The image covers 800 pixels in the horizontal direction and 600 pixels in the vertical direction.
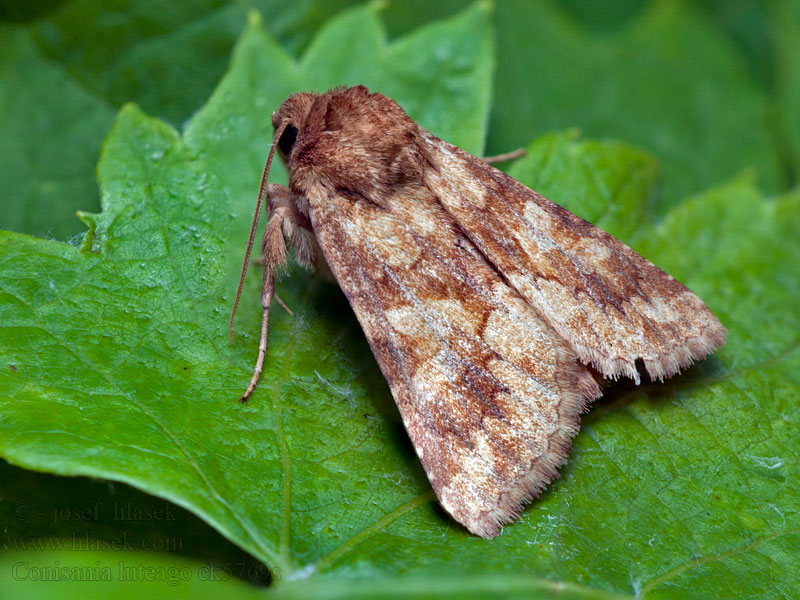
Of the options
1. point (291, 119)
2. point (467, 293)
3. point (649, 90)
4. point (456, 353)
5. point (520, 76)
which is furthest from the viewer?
point (649, 90)

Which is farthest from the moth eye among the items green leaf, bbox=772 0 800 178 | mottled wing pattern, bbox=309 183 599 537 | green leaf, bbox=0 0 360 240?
green leaf, bbox=772 0 800 178

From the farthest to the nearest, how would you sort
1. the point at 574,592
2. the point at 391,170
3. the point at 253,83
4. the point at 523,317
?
the point at 253,83 < the point at 391,170 < the point at 523,317 < the point at 574,592

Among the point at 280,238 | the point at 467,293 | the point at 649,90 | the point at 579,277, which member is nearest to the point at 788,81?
the point at 649,90

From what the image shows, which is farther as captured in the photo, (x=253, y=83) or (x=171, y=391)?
(x=253, y=83)

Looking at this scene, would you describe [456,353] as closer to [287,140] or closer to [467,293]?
[467,293]

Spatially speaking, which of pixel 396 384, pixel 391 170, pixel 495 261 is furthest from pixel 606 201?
pixel 396 384

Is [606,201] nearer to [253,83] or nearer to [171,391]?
[253,83]

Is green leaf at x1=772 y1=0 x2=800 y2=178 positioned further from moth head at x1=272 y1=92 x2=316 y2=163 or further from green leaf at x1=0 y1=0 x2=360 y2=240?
green leaf at x1=0 y1=0 x2=360 y2=240
